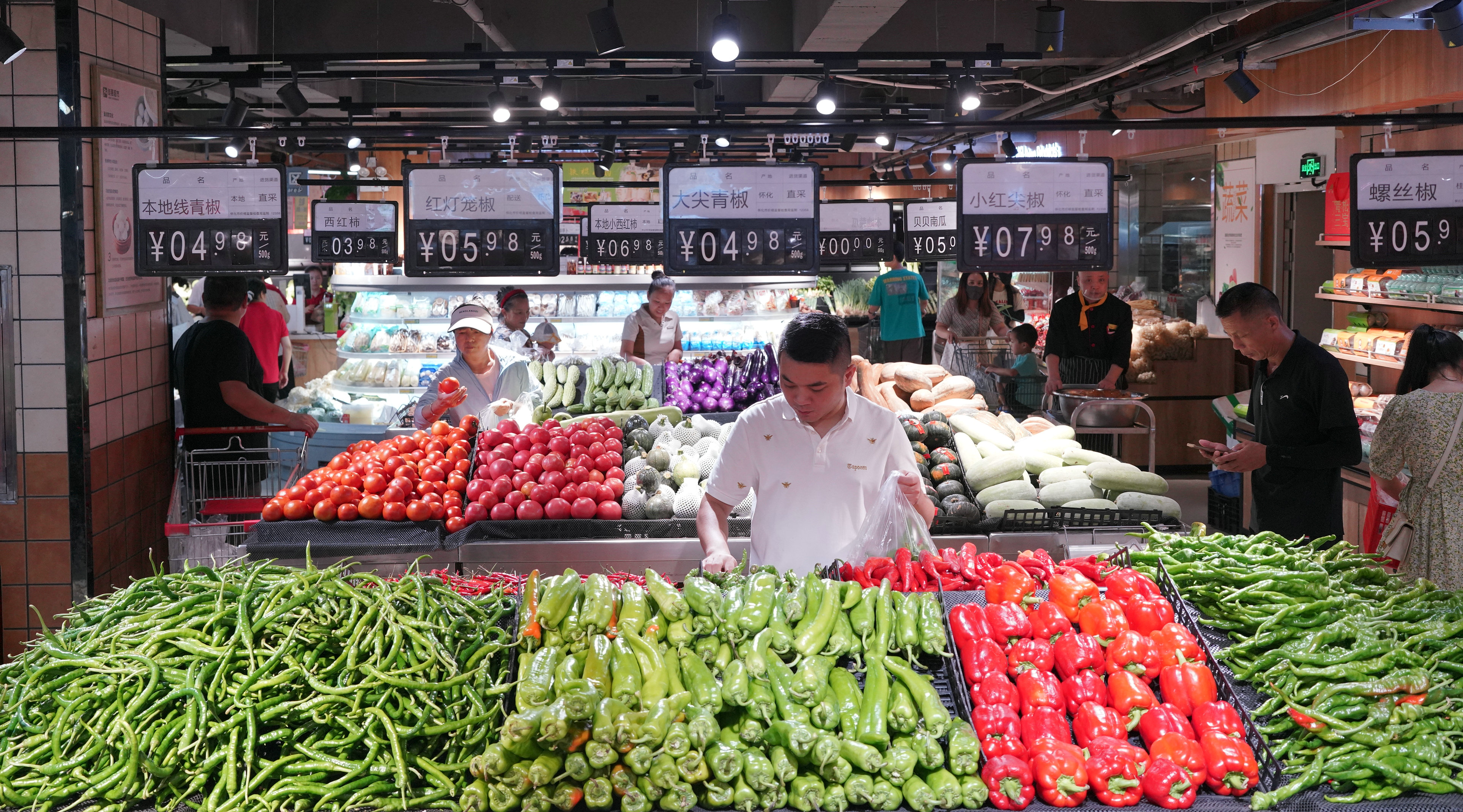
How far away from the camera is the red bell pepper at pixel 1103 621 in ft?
8.85

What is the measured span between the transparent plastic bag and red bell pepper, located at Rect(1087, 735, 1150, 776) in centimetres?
138

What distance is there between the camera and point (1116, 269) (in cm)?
1378

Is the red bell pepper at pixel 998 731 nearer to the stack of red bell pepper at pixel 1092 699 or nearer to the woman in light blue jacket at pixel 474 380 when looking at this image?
the stack of red bell pepper at pixel 1092 699

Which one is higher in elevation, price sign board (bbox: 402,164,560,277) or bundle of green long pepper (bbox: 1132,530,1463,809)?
price sign board (bbox: 402,164,560,277)

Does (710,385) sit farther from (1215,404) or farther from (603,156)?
(603,156)

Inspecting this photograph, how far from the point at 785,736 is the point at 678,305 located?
11000 millimetres

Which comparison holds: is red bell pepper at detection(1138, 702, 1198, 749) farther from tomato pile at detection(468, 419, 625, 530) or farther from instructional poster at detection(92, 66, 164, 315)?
instructional poster at detection(92, 66, 164, 315)

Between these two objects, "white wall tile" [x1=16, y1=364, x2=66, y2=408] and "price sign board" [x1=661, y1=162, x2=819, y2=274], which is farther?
"price sign board" [x1=661, y1=162, x2=819, y2=274]

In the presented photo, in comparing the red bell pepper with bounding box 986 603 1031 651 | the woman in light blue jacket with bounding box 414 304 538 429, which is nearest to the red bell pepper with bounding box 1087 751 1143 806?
the red bell pepper with bounding box 986 603 1031 651

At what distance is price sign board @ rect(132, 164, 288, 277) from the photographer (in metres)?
5.32

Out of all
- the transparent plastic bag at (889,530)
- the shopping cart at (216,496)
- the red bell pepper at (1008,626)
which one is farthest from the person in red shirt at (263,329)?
the red bell pepper at (1008,626)

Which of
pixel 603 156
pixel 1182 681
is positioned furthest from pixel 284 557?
pixel 603 156

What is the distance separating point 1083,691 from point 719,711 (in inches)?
33.6

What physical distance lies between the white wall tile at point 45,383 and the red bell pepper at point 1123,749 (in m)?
5.14
